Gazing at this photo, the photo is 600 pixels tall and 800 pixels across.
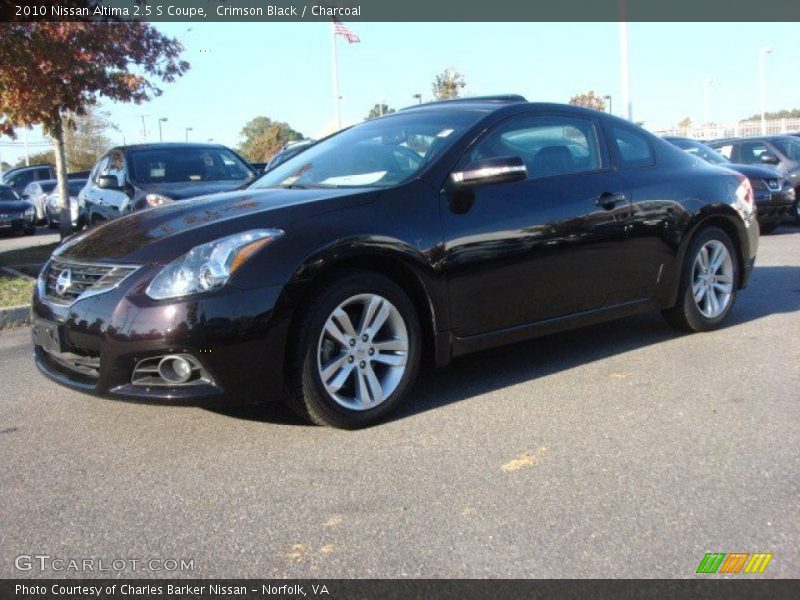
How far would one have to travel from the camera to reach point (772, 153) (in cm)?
1427

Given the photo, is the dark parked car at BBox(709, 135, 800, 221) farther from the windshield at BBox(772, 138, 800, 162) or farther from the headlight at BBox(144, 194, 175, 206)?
the headlight at BBox(144, 194, 175, 206)

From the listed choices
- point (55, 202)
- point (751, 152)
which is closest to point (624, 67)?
point (751, 152)

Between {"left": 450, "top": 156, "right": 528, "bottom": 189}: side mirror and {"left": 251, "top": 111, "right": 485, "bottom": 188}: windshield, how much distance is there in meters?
0.25

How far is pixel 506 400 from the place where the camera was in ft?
14.9

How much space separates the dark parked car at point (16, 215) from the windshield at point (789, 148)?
16075mm

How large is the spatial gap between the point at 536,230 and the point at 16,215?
1761cm

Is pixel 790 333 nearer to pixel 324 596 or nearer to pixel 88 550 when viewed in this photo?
pixel 324 596

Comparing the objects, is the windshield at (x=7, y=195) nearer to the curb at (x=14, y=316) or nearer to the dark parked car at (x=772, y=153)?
the curb at (x=14, y=316)

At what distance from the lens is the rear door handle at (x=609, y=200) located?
202 inches

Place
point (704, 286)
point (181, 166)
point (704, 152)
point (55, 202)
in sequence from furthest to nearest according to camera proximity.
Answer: point (55, 202) → point (704, 152) → point (181, 166) → point (704, 286)

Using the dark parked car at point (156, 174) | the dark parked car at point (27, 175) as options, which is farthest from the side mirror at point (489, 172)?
the dark parked car at point (27, 175)

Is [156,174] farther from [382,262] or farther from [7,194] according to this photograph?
[7,194]

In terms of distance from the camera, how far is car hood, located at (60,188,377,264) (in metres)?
3.90

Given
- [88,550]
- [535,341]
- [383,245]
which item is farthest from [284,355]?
[535,341]
